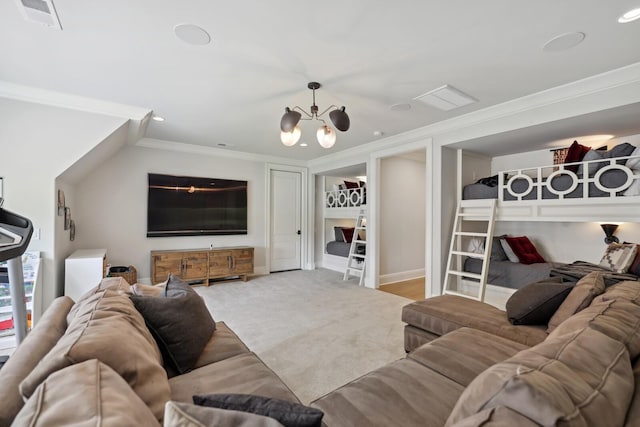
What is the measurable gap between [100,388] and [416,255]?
5676mm

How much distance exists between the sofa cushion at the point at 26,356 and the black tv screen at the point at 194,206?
11.8 ft

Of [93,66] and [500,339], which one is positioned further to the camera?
[93,66]

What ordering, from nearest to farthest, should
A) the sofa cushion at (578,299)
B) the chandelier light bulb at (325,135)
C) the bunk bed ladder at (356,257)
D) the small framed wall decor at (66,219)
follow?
the sofa cushion at (578,299) → the chandelier light bulb at (325,135) → the small framed wall decor at (66,219) → the bunk bed ladder at (356,257)

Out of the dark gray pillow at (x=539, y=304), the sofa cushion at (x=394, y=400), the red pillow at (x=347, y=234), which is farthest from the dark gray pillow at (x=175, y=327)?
the red pillow at (x=347, y=234)

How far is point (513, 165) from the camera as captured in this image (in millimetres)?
4668

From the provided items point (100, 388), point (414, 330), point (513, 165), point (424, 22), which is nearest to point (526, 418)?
point (100, 388)

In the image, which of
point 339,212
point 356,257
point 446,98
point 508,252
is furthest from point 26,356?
point 339,212

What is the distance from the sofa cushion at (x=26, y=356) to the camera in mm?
741

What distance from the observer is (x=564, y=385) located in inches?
27.4

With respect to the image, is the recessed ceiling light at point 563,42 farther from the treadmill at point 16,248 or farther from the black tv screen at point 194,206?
the black tv screen at point 194,206

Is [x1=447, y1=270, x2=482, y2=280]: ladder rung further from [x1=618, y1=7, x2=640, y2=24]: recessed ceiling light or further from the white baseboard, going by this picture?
[x1=618, y1=7, x2=640, y2=24]: recessed ceiling light

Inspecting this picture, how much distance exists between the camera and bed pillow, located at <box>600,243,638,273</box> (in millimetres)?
2818

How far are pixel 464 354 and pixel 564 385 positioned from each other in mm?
949

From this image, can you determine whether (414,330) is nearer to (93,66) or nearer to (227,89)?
(227,89)
